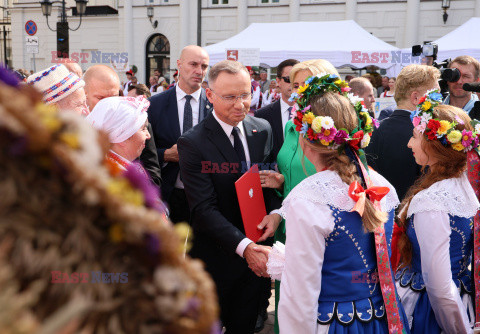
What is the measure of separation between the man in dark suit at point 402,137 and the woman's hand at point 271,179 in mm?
991

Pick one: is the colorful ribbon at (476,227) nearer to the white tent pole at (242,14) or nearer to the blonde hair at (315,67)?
the blonde hair at (315,67)

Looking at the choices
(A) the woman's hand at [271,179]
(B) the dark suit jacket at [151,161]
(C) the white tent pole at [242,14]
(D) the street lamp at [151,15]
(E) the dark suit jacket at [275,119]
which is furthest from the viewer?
(D) the street lamp at [151,15]

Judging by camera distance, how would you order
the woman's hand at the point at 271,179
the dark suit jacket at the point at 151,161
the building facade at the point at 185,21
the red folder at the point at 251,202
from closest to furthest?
the red folder at the point at 251,202
the woman's hand at the point at 271,179
the dark suit jacket at the point at 151,161
the building facade at the point at 185,21

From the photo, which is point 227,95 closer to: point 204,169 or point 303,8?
point 204,169

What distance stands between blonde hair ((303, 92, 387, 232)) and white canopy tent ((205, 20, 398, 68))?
402 inches

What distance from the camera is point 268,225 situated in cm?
265

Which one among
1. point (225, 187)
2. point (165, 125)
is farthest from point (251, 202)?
point (165, 125)

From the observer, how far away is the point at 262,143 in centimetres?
293

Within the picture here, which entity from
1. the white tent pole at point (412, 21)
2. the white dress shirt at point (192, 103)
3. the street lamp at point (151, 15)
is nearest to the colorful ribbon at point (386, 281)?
the white dress shirt at point (192, 103)

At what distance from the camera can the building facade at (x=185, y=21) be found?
64.7ft

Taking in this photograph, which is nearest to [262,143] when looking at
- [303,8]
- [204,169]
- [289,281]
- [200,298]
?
[204,169]

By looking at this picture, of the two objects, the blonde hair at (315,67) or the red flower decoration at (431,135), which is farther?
the blonde hair at (315,67)

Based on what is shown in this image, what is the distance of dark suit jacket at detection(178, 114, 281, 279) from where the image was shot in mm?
2551

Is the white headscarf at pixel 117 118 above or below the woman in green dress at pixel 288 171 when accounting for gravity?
above
